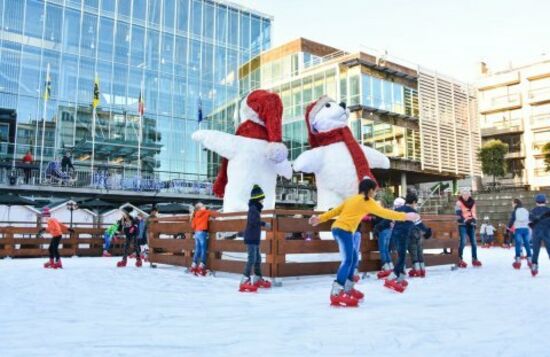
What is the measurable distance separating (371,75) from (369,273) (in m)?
23.8

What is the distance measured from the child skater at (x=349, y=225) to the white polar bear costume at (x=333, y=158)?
3.31 meters

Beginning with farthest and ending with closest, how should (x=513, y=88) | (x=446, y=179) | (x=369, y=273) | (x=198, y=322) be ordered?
(x=513, y=88)
(x=446, y=179)
(x=369, y=273)
(x=198, y=322)

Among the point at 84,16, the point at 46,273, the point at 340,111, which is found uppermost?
the point at 84,16

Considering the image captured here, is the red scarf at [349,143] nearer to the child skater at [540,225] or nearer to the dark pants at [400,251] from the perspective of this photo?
the dark pants at [400,251]

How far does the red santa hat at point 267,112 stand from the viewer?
902 centimetres

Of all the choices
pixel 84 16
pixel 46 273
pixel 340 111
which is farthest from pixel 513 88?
pixel 46 273

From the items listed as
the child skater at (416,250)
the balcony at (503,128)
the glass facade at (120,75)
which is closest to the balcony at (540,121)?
the balcony at (503,128)

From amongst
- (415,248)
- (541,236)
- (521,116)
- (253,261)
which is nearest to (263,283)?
(253,261)

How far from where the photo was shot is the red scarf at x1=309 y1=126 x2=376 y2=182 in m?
8.74

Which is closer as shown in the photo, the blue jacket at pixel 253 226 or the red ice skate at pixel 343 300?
the red ice skate at pixel 343 300

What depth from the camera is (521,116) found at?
147 ft

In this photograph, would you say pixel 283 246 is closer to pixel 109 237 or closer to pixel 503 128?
pixel 109 237

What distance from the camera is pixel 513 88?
149ft

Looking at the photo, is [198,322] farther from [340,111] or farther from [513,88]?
[513,88]
